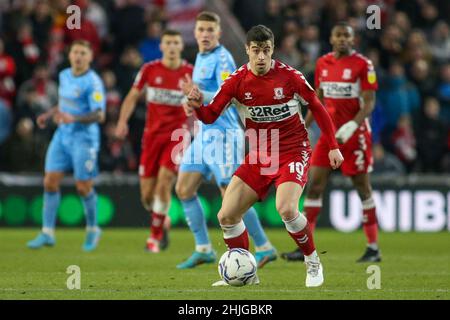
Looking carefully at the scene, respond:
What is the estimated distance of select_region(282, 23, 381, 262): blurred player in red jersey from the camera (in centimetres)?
1304

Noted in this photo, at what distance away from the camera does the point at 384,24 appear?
21969mm

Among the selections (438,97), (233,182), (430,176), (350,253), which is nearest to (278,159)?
(233,182)

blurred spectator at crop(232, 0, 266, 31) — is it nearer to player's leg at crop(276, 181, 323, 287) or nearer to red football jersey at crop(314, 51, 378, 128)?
red football jersey at crop(314, 51, 378, 128)

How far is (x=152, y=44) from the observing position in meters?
19.8

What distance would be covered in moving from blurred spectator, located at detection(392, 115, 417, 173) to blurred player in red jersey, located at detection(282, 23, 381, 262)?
265 inches

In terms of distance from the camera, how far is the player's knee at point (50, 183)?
588 inches

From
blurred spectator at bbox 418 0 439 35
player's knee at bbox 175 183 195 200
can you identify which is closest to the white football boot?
player's knee at bbox 175 183 195 200

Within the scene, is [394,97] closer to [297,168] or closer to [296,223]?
[297,168]

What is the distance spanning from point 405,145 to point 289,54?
2.57 metres

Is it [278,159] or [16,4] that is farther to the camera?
[16,4]

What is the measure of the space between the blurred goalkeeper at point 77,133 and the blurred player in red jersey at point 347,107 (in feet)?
10.2

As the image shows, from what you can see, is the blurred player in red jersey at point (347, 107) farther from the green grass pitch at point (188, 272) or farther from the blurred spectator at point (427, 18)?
the blurred spectator at point (427, 18)
